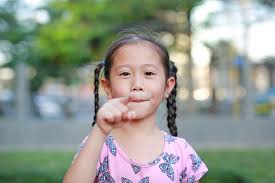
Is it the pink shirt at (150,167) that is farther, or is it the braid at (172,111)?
the braid at (172,111)

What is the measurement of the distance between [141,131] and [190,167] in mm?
187

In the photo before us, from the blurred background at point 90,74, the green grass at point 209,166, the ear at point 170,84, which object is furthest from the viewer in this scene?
the blurred background at point 90,74

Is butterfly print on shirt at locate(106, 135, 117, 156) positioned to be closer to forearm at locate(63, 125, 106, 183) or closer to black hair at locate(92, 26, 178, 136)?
black hair at locate(92, 26, 178, 136)

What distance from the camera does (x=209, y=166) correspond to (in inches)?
247

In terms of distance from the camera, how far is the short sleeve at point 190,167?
5.94 feet

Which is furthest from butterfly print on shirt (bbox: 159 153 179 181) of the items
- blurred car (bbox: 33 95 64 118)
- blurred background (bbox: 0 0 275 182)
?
blurred car (bbox: 33 95 64 118)

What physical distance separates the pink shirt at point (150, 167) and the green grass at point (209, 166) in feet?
10.8

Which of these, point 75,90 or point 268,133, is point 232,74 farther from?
point 75,90

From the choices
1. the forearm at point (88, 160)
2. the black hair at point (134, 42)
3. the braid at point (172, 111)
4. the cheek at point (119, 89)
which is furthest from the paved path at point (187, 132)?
the forearm at point (88, 160)

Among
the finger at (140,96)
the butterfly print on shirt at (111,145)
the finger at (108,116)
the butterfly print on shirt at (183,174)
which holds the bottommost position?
the butterfly print on shirt at (183,174)

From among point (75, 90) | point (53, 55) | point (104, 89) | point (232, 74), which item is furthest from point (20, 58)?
point (104, 89)

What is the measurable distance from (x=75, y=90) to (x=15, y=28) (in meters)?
2.51

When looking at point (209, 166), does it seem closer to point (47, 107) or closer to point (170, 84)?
point (170, 84)

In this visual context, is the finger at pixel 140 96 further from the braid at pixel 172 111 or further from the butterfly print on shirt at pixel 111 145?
the braid at pixel 172 111
